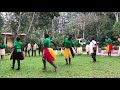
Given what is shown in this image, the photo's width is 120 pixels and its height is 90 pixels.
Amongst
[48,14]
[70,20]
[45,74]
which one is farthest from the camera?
[70,20]
